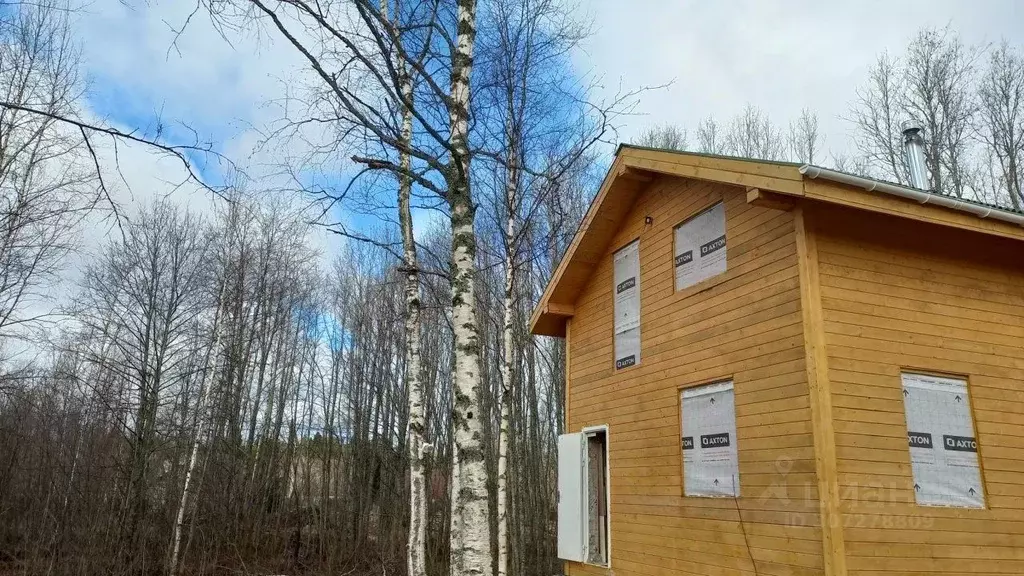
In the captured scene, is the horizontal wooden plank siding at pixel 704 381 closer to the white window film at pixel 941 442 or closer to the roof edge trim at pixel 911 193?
the roof edge trim at pixel 911 193

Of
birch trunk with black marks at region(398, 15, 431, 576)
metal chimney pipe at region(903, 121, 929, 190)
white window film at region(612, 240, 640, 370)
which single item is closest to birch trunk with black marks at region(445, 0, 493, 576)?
birch trunk with black marks at region(398, 15, 431, 576)

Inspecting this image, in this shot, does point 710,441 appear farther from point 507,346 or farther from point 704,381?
point 507,346

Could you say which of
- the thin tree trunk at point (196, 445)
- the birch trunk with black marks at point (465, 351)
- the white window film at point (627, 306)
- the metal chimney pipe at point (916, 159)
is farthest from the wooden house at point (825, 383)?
the thin tree trunk at point (196, 445)

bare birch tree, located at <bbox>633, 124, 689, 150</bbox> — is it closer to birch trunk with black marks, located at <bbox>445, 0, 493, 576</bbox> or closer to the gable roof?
the gable roof

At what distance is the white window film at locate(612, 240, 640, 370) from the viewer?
857 centimetres

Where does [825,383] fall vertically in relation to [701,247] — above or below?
below

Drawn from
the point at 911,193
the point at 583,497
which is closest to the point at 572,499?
the point at 583,497

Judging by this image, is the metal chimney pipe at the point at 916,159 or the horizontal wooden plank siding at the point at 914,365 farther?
the metal chimney pipe at the point at 916,159

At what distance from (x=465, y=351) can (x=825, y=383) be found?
3244 millimetres

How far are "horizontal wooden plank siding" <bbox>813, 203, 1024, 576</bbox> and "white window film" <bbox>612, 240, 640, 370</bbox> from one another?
293 centimetres

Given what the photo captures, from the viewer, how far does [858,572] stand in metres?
5.33

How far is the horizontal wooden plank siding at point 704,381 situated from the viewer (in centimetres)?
582

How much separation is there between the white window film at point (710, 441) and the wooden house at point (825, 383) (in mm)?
21

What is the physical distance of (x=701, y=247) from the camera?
24.7ft
